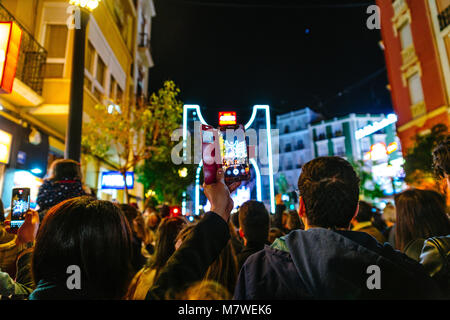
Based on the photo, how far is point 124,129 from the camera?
12.1 metres

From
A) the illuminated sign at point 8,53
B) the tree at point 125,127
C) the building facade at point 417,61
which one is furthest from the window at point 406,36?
the illuminated sign at point 8,53

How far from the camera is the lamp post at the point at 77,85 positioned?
4.92 metres

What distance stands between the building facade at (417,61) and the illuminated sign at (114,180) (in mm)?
12612

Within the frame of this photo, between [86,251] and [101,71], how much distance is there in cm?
1412

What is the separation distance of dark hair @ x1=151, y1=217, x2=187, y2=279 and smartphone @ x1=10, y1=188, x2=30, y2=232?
112cm

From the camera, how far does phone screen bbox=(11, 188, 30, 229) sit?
7.10 ft

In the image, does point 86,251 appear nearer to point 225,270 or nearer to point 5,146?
point 225,270

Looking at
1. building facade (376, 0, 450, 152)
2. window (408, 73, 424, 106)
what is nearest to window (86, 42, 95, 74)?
Result: building facade (376, 0, 450, 152)

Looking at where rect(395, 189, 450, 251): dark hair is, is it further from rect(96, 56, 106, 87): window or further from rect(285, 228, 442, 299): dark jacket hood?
rect(96, 56, 106, 87): window

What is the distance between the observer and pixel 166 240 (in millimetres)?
3016

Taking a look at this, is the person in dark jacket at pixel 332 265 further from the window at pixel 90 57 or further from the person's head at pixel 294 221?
the window at pixel 90 57

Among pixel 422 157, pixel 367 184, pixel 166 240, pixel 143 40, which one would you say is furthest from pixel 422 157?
pixel 367 184
